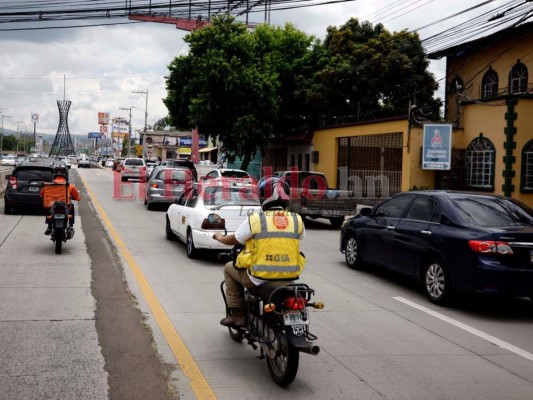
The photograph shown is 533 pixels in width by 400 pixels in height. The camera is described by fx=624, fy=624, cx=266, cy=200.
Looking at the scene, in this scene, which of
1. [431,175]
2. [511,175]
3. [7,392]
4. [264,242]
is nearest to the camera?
[7,392]

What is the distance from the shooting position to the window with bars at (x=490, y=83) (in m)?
27.8

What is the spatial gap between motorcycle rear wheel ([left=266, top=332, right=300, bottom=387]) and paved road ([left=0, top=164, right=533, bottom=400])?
0.33 ft

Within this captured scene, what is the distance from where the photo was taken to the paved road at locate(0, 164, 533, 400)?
5.48 meters

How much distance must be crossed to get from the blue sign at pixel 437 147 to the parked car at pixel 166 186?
29.1 feet

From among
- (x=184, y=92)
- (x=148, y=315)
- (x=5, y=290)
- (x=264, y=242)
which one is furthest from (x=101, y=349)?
(x=184, y=92)

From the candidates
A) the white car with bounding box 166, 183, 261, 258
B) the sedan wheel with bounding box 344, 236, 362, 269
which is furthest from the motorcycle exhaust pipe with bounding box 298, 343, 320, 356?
the sedan wheel with bounding box 344, 236, 362, 269

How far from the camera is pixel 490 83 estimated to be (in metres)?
28.2

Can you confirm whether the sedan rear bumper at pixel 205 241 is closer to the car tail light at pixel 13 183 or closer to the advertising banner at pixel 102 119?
the car tail light at pixel 13 183

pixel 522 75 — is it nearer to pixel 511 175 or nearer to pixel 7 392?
pixel 511 175

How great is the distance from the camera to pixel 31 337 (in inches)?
263

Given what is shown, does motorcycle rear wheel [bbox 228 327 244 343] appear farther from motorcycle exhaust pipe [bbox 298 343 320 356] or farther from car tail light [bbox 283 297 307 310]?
motorcycle exhaust pipe [bbox 298 343 320 356]

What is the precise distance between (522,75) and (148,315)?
22.8 metres

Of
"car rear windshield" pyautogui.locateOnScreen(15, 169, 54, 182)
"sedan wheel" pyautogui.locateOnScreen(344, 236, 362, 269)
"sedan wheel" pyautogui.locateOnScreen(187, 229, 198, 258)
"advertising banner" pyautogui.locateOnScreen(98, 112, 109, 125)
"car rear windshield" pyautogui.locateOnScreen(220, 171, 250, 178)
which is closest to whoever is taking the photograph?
"sedan wheel" pyautogui.locateOnScreen(344, 236, 362, 269)

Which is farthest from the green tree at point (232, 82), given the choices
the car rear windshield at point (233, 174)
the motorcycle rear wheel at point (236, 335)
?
the motorcycle rear wheel at point (236, 335)
